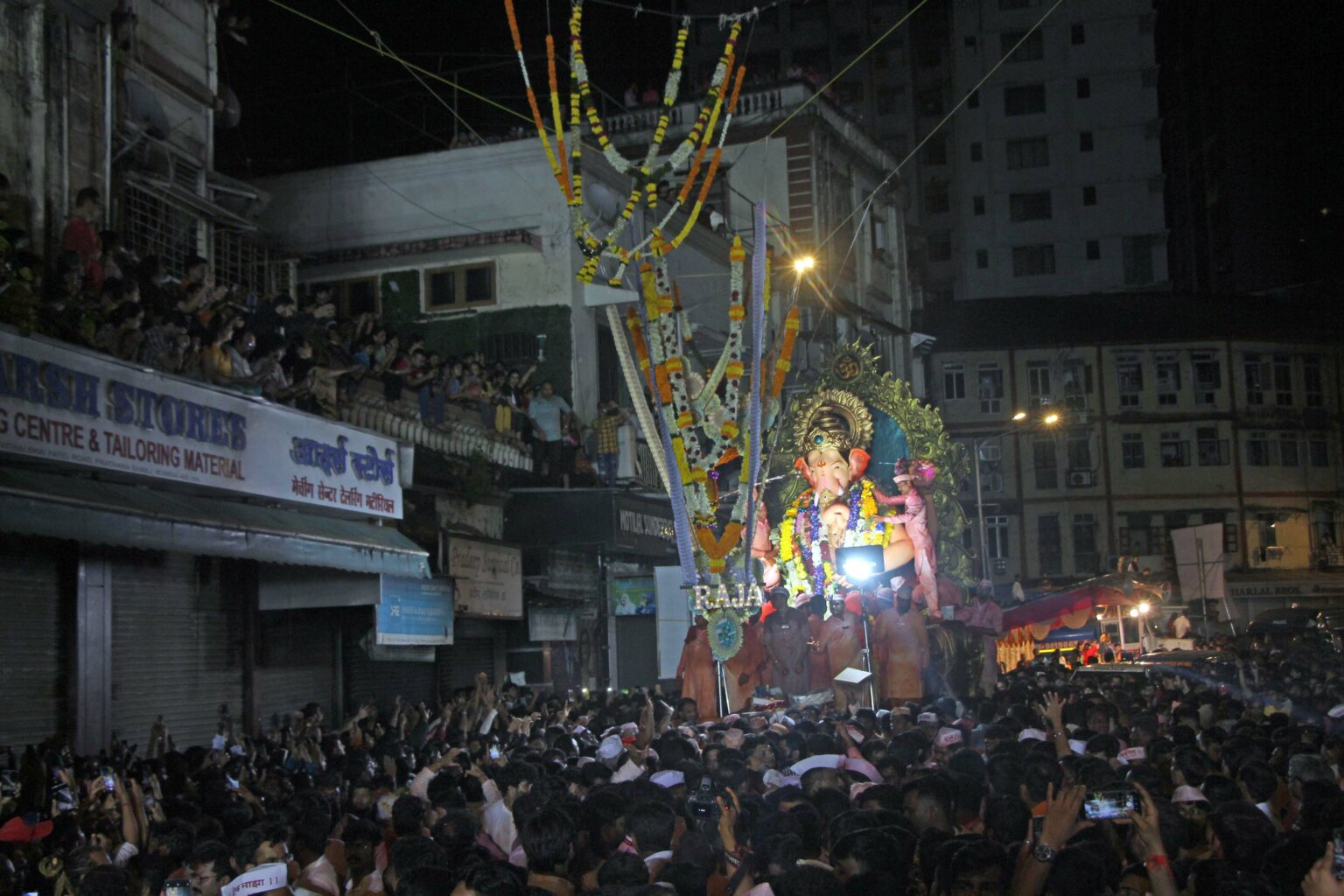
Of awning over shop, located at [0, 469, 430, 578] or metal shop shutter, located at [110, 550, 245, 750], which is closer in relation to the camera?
awning over shop, located at [0, 469, 430, 578]

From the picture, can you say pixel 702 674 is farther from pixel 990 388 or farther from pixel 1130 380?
pixel 1130 380

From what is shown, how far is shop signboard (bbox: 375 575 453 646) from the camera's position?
56.5ft

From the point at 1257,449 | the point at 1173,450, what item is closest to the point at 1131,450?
the point at 1173,450

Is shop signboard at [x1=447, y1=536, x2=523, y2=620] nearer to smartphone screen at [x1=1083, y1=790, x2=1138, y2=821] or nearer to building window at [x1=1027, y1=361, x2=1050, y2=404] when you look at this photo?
smartphone screen at [x1=1083, y1=790, x2=1138, y2=821]

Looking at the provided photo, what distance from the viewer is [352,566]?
15586 mm

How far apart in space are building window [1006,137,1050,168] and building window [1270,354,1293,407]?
41.5 feet

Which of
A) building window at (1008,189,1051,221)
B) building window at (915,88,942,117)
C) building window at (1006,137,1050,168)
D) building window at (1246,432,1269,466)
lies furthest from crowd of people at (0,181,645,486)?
building window at (915,88,942,117)

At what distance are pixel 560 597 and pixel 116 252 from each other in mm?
10627

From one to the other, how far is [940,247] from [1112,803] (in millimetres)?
55579

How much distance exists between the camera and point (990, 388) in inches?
1967

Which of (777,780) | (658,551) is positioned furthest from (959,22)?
(777,780)

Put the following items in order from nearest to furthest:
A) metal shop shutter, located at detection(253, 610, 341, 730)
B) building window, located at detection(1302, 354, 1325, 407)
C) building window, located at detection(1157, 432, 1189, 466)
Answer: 1. metal shop shutter, located at detection(253, 610, 341, 730)
2. building window, located at detection(1157, 432, 1189, 466)
3. building window, located at detection(1302, 354, 1325, 407)

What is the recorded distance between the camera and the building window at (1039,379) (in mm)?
49875

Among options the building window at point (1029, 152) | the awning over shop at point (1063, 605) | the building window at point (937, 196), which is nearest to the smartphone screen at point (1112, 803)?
the awning over shop at point (1063, 605)
